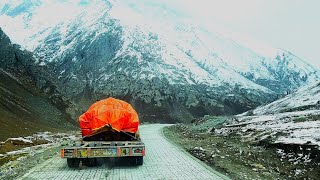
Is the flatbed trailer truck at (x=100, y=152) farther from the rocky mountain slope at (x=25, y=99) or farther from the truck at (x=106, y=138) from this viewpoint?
the rocky mountain slope at (x=25, y=99)

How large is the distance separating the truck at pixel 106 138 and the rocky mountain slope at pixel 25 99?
50.9 m

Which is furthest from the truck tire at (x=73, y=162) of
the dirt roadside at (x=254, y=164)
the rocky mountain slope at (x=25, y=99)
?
the rocky mountain slope at (x=25, y=99)

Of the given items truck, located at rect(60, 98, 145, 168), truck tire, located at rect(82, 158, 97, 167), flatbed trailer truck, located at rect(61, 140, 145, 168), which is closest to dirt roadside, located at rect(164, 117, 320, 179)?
flatbed trailer truck, located at rect(61, 140, 145, 168)

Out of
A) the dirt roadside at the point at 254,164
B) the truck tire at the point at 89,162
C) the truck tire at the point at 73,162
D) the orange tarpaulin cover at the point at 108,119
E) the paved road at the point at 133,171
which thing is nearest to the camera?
the paved road at the point at 133,171

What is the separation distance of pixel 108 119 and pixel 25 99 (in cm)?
11368

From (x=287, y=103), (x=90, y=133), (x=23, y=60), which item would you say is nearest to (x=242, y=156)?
(x=90, y=133)

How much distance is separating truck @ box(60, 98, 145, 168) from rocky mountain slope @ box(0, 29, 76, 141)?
5093 cm

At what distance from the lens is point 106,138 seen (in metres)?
22.2

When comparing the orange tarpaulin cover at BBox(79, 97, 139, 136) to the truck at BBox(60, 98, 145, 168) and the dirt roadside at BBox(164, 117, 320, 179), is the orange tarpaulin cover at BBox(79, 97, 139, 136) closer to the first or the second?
the truck at BBox(60, 98, 145, 168)

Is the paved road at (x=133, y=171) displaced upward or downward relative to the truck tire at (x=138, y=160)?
downward

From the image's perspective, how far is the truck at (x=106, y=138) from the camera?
63.3 ft

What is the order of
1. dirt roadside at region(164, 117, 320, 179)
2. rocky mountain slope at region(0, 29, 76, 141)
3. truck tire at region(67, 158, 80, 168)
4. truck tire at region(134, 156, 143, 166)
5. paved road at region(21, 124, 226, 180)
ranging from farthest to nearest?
rocky mountain slope at region(0, 29, 76, 141)
truck tire at region(134, 156, 143, 166)
truck tire at region(67, 158, 80, 168)
dirt roadside at region(164, 117, 320, 179)
paved road at region(21, 124, 226, 180)

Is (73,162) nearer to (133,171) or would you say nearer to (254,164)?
(133,171)

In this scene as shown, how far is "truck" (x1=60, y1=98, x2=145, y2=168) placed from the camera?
19.3 meters
